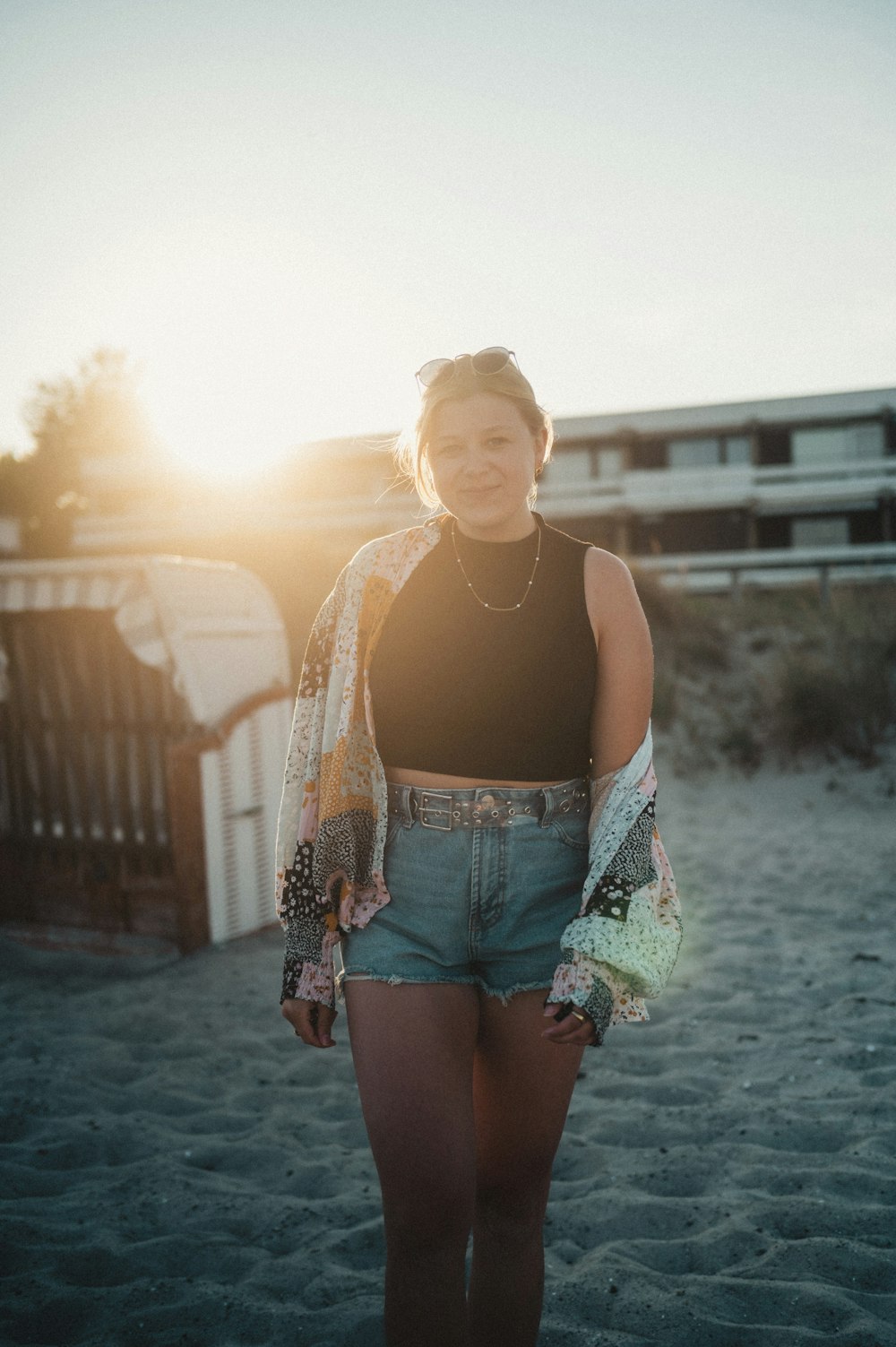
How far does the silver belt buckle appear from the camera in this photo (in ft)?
5.92

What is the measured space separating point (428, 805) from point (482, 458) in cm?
71

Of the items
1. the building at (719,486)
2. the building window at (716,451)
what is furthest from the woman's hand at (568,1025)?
the building window at (716,451)

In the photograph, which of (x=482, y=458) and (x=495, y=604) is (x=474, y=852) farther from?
(x=482, y=458)

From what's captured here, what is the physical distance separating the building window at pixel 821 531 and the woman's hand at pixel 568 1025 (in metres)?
29.9

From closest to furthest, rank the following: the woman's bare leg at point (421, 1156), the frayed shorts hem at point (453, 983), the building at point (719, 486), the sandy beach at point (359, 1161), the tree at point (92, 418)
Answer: the woman's bare leg at point (421, 1156) < the frayed shorts hem at point (453, 983) < the sandy beach at point (359, 1161) < the building at point (719, 486) < the tree at point (92, 418)

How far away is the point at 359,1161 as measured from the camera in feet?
10.3

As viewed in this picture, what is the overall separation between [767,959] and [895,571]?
53.7 ft

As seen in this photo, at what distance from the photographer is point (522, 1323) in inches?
72.5

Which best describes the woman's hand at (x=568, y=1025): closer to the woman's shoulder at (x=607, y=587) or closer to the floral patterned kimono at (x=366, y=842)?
the floral patterned kimono at (x=366, y=842)

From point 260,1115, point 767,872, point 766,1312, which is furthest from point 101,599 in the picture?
point 767,872

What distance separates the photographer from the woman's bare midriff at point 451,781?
1826 mm

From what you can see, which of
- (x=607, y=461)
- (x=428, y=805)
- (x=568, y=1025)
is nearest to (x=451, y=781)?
(x=428, y=805)

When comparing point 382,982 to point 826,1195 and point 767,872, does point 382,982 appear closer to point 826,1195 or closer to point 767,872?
point 826,1195

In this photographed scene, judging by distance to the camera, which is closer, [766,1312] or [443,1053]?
[443,1053]
